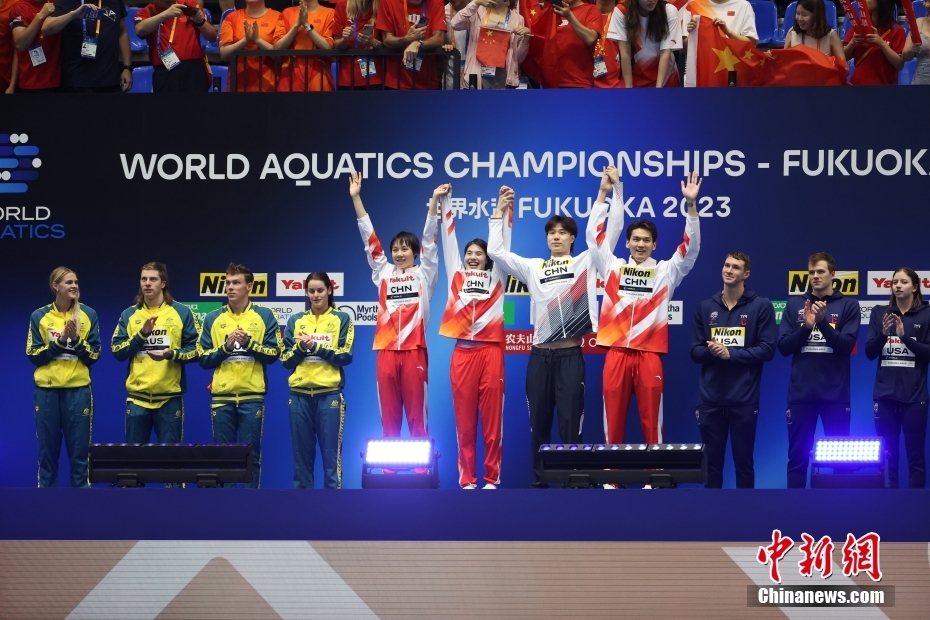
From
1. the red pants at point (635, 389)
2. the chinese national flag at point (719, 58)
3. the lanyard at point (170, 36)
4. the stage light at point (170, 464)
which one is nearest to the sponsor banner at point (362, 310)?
the red pants at point (635, 389)

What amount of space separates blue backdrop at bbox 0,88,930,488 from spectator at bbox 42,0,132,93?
0.18 m

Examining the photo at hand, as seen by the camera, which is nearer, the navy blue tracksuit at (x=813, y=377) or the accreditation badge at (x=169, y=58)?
the navy blue tracksuit at (x=813, y=377)

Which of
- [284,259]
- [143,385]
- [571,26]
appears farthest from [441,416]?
[571,26]

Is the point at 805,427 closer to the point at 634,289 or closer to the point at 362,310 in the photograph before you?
the point at 634,289

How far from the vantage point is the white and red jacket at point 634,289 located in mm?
7910

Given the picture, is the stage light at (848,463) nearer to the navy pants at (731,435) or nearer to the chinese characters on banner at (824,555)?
the chinese characters on banner at (824,555)

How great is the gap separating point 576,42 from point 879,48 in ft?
7.12

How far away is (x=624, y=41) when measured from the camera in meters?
8.87

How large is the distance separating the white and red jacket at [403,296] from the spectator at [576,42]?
188 cm

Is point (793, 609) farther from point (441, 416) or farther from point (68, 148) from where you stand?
point (68, 148)

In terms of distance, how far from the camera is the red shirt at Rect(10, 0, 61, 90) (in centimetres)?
909

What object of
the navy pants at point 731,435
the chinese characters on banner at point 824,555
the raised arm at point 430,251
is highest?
the raised arm at point 430,251

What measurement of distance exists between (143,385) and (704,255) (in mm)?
4052

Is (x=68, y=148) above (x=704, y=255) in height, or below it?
above
